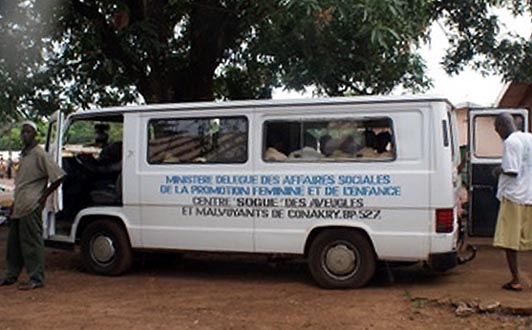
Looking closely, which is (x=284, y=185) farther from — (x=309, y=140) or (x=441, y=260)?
(x=441, y=260)

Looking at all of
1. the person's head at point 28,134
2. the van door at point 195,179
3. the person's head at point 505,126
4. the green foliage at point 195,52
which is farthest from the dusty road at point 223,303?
the green foliage at point 195,52

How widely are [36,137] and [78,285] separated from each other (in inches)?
64.3

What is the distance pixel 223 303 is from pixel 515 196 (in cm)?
290

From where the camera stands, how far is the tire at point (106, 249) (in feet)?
24.3

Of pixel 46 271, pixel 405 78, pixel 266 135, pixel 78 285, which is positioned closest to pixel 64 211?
pixel 46 271

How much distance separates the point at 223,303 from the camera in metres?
6.15

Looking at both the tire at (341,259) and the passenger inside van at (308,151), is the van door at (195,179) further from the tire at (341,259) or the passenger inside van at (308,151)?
the tire at (341,259)

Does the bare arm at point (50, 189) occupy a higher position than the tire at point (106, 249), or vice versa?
the bare arm at point (50, 189)

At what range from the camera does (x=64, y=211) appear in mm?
8023

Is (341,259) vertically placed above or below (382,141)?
below

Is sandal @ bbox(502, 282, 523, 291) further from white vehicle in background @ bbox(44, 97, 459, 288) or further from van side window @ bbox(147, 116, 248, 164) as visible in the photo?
van side window @ bbox(147, 116, 248, 164)

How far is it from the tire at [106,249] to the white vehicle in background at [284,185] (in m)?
0.01

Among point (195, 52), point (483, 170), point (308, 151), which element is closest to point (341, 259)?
point (308, 151)

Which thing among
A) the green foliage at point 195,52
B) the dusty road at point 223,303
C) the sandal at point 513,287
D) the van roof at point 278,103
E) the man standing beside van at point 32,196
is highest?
the green foliage at point 195,52
